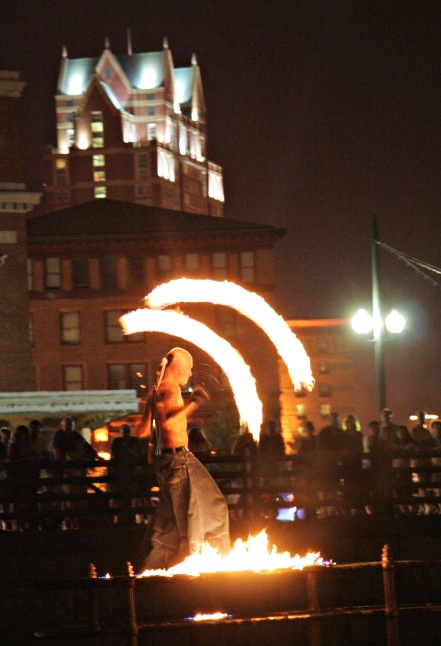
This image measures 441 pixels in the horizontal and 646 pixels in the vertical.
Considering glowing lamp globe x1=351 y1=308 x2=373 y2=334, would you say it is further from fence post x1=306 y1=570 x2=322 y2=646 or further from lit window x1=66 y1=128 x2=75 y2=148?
lit window x1=66 y1=128 x2=75 y2=148

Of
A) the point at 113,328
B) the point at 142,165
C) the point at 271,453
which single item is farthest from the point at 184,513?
the point at 142,165

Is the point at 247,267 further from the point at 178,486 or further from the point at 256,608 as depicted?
the point at 256,608

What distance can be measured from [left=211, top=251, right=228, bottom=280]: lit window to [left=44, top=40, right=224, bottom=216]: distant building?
253ft

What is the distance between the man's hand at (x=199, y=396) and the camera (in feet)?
43.5

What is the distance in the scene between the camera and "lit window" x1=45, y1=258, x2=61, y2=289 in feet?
253

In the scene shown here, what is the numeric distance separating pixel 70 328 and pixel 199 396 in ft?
209

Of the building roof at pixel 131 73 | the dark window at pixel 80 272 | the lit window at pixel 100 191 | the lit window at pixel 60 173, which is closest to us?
the dark window at pixel 80 272

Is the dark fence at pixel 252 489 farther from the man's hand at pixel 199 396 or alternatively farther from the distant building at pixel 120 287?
the distant building at pixel 120 287

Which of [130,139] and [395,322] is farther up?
[130,139]

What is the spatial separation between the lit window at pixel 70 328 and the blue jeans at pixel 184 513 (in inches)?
2473

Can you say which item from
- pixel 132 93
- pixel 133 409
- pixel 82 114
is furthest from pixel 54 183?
pixel 133 409

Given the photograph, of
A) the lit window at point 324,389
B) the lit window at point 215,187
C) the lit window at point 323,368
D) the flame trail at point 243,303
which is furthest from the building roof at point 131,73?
the flame trail at point 243,303

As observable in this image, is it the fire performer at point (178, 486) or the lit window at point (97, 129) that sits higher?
the lit window at point (97, 129)

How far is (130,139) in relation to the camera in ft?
576
